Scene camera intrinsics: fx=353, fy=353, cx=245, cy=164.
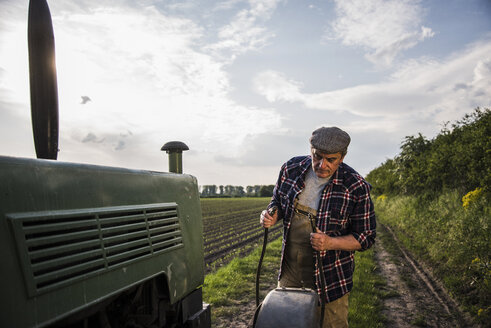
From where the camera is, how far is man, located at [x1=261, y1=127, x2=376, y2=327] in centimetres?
240

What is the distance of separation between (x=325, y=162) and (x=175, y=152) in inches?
45.5

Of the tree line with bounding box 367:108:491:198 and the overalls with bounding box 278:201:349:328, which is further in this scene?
the tree line with bounding box 367:108:491:198

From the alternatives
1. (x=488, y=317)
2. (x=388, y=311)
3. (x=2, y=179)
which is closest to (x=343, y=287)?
(x=2, y=179)

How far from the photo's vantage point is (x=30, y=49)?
1.87 meters

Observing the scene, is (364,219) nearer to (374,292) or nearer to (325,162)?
(325,162)

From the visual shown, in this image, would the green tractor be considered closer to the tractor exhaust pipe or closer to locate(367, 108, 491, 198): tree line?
the tractor exhaust pipe

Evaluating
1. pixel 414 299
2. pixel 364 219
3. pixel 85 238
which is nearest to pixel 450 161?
pixel 414 299

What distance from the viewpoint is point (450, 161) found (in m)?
12.6

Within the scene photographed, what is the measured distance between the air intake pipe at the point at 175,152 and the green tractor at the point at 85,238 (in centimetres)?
29

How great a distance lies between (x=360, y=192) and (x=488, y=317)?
12.1 feet

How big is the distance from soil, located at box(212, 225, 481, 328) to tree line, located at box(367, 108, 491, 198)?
4.19 metres

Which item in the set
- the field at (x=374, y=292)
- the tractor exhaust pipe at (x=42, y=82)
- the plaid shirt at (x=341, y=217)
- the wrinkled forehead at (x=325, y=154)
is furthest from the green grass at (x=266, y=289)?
the tractor exhaust pipe at (x=42, y=82)

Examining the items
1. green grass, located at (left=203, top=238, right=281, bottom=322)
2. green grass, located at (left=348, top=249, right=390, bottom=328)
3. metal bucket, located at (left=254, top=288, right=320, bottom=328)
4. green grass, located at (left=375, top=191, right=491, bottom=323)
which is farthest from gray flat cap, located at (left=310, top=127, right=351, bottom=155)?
green grass, located at (left=375, top=191, right=491, bottom=323)

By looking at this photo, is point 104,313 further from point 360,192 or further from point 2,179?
point 360,192
